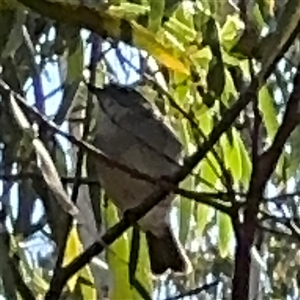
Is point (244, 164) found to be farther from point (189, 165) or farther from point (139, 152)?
point (139, 152)

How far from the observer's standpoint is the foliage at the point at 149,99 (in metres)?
0.83

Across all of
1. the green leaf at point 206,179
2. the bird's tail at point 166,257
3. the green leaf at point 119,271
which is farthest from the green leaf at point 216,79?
the bird's tail at point 166,257

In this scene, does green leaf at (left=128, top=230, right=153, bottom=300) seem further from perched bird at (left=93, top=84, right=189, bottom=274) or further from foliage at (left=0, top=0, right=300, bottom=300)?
perched bird at (left=93, top=84, right=189, bottom=274)

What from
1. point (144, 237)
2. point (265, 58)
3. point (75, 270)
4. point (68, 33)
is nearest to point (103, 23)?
point (265, 58)

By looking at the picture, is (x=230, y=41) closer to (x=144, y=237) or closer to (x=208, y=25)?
(x=208, y=25)

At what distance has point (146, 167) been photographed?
59.3 inches

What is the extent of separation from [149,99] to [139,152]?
13 cm

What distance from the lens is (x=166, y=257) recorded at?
54.7 inches

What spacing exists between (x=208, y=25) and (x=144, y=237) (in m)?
0.59

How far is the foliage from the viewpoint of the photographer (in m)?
0.83

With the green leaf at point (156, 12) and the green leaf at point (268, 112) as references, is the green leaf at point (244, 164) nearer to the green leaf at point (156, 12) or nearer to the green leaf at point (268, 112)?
the green leaf at point (268, 112)

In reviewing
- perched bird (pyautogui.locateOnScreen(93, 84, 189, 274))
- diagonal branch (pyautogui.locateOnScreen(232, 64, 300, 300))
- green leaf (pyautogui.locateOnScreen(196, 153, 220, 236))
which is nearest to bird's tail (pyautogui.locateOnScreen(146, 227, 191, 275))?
perched bird (pyautogui.locateOnScreen(93, 84, 189, 274))

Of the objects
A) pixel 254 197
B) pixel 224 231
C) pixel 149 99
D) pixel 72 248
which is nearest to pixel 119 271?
pixel 72 248

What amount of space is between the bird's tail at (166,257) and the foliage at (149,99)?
52 mm
